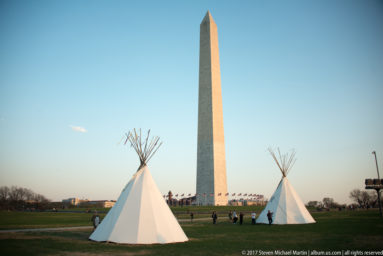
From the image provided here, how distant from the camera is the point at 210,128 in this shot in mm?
55094

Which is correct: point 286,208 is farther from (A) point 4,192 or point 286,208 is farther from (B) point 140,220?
(A) point 4,192

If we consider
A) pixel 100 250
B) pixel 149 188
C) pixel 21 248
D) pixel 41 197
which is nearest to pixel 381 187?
pixel 149 188

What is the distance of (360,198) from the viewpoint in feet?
274

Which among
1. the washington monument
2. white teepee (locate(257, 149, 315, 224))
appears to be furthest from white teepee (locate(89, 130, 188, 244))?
the washington monument

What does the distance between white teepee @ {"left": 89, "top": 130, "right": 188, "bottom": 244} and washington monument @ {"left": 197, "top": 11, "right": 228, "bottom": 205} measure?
39357 mm

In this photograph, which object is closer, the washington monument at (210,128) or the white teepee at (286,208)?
the white teepee at (286,208)

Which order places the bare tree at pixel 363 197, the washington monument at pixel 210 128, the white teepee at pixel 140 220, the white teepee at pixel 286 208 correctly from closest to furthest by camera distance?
the white teepee at pixel 140 220, the white teepee at pixel 286 208, the washington monument at pixel 210 128, the bare tree at pixel 363 197

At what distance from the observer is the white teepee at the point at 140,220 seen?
13.5 meters

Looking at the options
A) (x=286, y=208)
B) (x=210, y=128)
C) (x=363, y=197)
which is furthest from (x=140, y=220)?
(x=363, y=197)

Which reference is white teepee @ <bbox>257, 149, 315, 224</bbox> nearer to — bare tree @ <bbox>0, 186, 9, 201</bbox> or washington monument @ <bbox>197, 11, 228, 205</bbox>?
washington monument @ <bbox>197, 11, 228, 205</bbox>

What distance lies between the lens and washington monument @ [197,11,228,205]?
179 ft

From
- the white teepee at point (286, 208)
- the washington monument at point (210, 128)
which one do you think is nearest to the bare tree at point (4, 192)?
the washington monument at point (210, 128)

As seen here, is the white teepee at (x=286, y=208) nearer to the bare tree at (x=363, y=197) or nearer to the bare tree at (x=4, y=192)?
the bare tree at (x=363, y=197)

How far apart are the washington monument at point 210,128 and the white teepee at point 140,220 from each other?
3936 cm
